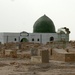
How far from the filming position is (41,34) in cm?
4856

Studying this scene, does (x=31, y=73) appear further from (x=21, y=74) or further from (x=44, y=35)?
(x=44, y=35)

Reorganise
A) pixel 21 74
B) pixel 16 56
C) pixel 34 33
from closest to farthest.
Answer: pixel 21 74, pixel 16 56, pixel 34 33

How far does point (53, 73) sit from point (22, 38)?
130 feet

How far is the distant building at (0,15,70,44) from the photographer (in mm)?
47750

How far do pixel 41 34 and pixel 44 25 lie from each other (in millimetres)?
1889

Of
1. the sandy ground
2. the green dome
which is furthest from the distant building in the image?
the sandy ground

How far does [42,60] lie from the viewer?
1248cm

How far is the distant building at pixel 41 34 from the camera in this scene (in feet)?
157

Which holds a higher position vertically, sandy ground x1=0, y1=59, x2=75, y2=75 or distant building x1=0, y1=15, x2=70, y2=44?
distant building x1=0, y1=15, x2=70, y2=44

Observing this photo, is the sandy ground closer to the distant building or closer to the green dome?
the distant building

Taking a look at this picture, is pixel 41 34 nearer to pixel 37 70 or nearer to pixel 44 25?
pixel 44 25

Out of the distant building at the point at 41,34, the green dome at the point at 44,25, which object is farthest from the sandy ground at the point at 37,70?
the green dome at the point at 44,25

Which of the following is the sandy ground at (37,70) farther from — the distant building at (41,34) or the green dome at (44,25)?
the green dome at (44,25)

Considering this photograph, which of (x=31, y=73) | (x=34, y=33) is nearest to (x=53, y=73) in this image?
(x=31, y=73)
